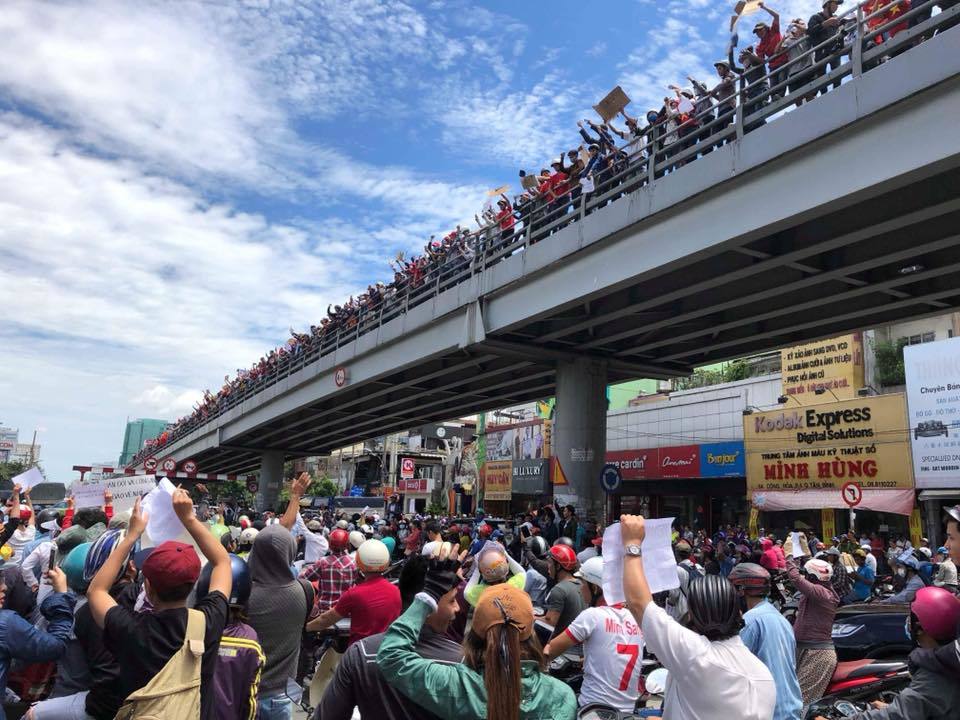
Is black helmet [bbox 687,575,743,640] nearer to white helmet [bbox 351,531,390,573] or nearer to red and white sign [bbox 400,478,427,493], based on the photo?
white helmet [bbox 351,531,390,573]

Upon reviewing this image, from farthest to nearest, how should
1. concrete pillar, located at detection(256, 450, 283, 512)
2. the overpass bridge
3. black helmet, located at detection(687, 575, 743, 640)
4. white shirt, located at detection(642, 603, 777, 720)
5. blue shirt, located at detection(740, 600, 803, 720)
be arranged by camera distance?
concrete pillar, located at detection(256, 450, 283, 512) < the overpass bridge < blue shirt, located at detection(740, 600, 803, 720) < black helmet, located at detection(687, 575, 743, 640) < white shirt, located at detection(642, 603, 777, 720)

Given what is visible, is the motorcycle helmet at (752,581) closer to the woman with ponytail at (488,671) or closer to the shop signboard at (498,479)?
the woman with ponytail at (488,671)

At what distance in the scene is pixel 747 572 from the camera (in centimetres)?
491

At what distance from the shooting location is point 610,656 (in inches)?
172

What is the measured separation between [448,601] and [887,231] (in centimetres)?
1096

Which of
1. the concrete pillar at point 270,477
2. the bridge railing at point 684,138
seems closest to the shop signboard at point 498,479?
the concrete pillar at point 270,477

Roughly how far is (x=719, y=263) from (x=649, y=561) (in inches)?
451

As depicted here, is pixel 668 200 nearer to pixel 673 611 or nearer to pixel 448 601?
pixel 673 611

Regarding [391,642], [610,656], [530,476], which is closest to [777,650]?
[610,656]

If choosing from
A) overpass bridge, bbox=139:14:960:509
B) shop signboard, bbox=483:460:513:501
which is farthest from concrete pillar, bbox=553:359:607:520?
shop signboard, bbox=483:460:513:501

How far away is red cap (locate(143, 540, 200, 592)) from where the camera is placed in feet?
9.61

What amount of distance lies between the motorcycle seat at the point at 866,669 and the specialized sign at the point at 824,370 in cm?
2397

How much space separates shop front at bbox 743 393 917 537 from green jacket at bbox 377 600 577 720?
2363cm

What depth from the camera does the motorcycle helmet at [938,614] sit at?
3369 millimetres
